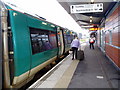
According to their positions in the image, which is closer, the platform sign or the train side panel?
the train side panel

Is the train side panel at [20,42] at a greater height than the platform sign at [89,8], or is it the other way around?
the platform sign at [89,8]

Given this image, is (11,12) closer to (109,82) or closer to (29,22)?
(29,22)

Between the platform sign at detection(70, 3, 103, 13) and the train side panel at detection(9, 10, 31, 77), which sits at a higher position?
the platform sign at detection(70, 3, 103, 13)

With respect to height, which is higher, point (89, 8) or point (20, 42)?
point (89, 8)

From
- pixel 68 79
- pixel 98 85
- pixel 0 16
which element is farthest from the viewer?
pixel 68 79

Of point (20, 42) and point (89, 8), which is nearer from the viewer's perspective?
point (20, 42)

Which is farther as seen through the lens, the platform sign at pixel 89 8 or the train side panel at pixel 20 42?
the platform sign at pixel 89 8

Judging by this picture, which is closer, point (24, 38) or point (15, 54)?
point (15, 54)

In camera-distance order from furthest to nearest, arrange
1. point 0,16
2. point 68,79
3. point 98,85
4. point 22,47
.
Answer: point 68,79, point 98,85, point 22,47, point 0,16

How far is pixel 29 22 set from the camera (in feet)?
14.4

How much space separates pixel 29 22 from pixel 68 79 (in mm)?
2485

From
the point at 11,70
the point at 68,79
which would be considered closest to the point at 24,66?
the point at 11,70

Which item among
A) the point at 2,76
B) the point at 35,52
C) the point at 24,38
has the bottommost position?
the point at 2,76

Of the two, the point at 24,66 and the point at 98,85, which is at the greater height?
the point at 24,66
